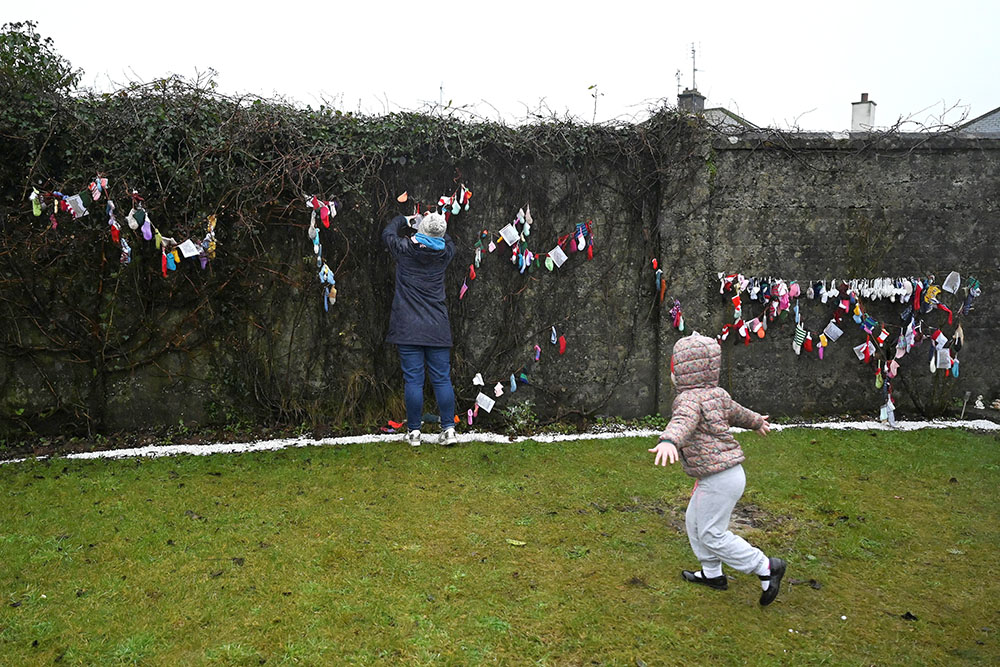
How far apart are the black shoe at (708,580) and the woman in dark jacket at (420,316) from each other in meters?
2.57

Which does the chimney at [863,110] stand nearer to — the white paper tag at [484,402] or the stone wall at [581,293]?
the stone wall at [581,293]

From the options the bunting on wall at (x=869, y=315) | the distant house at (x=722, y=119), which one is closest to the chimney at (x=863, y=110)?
the bunting on wall at (x=869, y=315)

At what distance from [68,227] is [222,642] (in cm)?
390

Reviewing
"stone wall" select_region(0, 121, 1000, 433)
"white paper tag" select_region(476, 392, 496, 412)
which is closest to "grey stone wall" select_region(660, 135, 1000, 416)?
"stone wall" select_region(0, 121, 1000, 433)

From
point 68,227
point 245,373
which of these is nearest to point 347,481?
point 245,373

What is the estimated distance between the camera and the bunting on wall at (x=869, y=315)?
244 inches

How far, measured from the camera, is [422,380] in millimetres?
5586

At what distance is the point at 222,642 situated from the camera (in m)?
2.84

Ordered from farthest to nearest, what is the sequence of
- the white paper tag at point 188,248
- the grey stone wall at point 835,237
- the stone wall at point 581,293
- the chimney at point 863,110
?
the chimney at point 863,110 → the grey stone wall at point 835,237 → the stone wall at point 581,293 → the white paper tag at point 188,248

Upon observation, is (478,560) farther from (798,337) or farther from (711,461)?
(798,337)

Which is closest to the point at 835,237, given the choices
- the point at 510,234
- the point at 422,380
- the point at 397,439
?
the point at 510,234

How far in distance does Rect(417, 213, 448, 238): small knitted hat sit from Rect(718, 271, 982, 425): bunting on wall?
2498 millimetres

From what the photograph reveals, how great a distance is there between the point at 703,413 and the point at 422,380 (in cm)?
282

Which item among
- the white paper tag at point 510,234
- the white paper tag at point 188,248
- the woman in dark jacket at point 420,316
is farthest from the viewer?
the white paper tag at point 510,234
